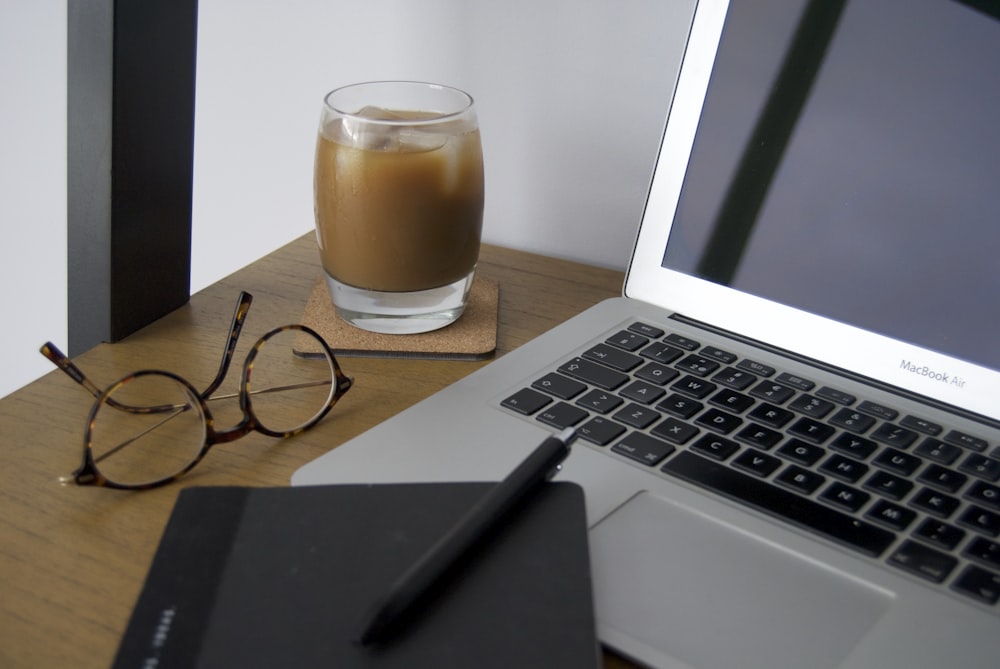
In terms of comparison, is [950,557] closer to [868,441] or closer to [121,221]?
[868,441]

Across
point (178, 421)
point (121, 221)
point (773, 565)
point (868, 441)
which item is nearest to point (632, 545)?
point (773, 565)

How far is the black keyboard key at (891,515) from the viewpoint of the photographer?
46 cm

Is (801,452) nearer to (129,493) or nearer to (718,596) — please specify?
(718,596)

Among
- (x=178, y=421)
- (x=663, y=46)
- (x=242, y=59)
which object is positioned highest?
(x=663, y=46)

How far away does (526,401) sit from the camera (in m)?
0.56

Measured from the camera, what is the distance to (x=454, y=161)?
2.03ft

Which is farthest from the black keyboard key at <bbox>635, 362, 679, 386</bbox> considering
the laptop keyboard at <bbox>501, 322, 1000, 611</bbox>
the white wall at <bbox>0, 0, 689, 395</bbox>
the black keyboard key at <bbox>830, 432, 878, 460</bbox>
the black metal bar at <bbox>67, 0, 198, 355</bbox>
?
the black metal bar at <bbox>67, 0, 198, 355</bbox>

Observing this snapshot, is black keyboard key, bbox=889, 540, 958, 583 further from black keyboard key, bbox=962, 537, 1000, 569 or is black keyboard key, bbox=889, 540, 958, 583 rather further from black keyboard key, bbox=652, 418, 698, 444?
black keyboard key, bbox=652, 418, 698, 444

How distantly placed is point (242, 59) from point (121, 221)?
0.35 metres

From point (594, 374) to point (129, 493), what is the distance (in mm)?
272

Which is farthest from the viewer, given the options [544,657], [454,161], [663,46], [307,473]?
[663,46]

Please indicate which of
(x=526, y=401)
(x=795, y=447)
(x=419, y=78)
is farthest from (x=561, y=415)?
(x=419, y=78)

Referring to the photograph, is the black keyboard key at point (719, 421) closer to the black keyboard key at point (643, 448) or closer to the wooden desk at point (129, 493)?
the black keyboard key at point (643, 448)

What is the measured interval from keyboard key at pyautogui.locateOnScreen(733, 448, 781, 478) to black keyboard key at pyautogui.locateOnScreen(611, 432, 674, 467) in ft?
0.12
